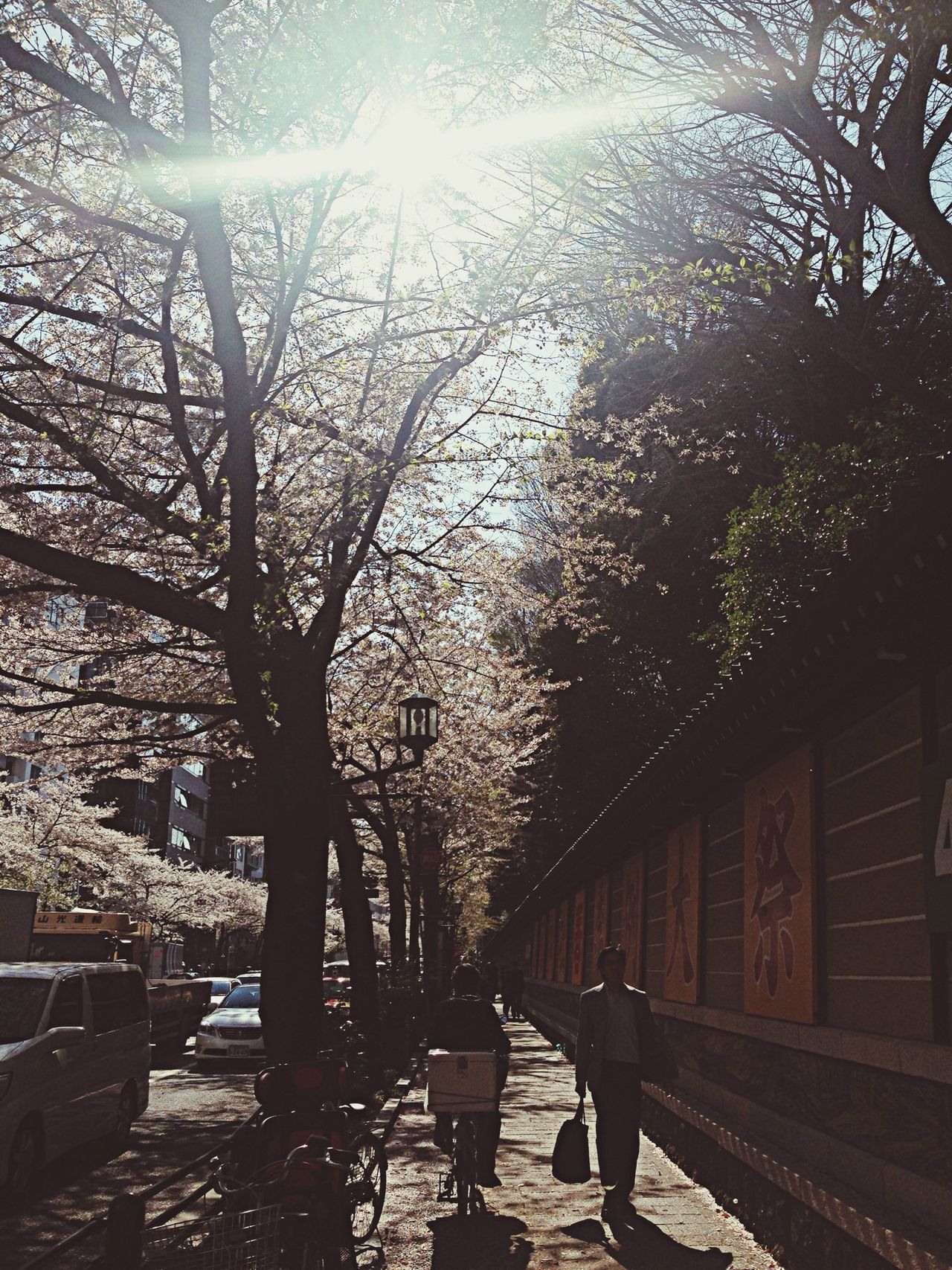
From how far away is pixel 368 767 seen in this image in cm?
2875

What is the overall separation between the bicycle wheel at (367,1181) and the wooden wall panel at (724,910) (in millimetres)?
3495

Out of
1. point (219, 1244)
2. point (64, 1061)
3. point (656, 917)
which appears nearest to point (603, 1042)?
point (219, 1244)

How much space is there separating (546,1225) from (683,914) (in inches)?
188

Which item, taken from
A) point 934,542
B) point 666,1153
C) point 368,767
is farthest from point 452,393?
point 368,767

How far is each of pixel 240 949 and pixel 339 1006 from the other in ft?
282

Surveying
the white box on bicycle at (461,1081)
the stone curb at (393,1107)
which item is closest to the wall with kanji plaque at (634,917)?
the stone curb at (393,1107)

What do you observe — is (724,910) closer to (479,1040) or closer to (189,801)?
(479,1040)

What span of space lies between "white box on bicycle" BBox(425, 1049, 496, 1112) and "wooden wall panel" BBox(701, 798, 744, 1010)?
2.31m

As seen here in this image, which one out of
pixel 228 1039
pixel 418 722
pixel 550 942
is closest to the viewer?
pixel 418 722

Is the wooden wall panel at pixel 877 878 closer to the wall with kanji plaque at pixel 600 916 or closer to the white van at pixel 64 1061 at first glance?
the white van at pixel 64 1061

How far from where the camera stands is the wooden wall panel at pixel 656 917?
50.6 ft

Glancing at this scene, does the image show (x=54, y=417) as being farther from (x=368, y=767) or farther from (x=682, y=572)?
(x=368, y=767)

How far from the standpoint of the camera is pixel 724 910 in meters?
11.5

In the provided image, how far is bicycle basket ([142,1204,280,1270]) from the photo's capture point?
4746 millimetres
